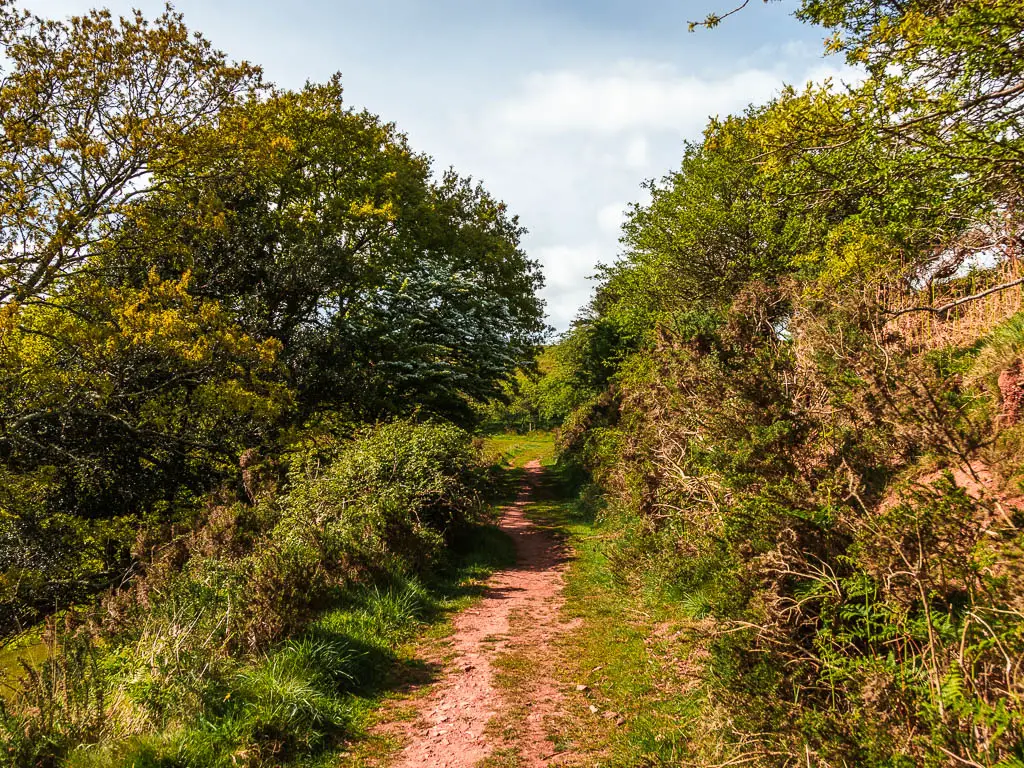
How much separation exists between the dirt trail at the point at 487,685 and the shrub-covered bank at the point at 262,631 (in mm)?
681

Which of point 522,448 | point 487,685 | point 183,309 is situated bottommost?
point 487,685

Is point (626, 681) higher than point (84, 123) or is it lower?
lower

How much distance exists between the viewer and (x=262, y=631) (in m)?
5.98

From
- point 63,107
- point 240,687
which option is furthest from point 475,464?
point 63,107

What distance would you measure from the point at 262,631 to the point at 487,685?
2702 millimetres

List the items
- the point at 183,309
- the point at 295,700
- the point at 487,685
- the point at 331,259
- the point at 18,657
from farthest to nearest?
the point at 331,259 → the point at 183,309 → the point at 487,685 → the point at 295,700 → the point at 18,657

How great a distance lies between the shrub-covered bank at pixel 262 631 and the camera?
14.0 ft

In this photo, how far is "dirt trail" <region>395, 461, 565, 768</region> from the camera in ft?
15.4

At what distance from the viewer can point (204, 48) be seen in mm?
12641

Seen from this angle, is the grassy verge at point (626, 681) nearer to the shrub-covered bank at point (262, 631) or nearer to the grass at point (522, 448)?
the shrub-covered bank at point (262, 631)

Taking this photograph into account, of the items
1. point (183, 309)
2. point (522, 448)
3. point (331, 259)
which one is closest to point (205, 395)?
point (183, 309)

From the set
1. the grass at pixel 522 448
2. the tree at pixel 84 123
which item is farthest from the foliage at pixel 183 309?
the grass at pixel 522 448

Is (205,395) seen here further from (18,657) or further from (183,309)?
(18,657)

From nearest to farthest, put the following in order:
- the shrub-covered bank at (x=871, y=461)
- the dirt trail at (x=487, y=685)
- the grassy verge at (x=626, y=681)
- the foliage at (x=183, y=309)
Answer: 1. the shrub-covered bank at (x=871, y=461)
2. the grassy verge at (x=626, y=681)
3. the dirt trail at (x=487, y=685)
4. the foliage at (x=183, y=309)
